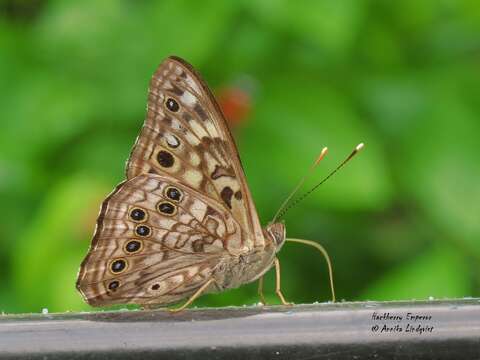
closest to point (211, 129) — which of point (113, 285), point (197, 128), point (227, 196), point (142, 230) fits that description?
point (197, 128)

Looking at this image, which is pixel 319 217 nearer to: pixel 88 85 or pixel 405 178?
pixel 405 178

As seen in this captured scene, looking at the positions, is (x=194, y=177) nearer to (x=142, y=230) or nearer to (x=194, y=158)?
(x=194, y=158)

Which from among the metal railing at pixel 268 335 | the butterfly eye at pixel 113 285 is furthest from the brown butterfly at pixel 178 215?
the metal railing at pixel 268 335

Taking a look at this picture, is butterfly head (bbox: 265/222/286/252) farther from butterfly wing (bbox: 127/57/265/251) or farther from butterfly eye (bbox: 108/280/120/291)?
butterfly eye (bbox: 108/280/120/291)

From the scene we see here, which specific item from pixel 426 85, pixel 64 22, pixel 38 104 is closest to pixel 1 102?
pixel 38 104

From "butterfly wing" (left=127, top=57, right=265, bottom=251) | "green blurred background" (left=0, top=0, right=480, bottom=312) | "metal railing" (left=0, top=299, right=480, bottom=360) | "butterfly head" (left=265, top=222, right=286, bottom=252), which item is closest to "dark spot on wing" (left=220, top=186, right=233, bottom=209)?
"butterfly wing" (left=127, top=57, right=265, bottom=251)

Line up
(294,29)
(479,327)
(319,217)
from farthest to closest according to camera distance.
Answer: (319,217), (294,29), (479,327)

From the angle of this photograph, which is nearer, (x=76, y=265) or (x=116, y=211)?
(x=116, y=211)
